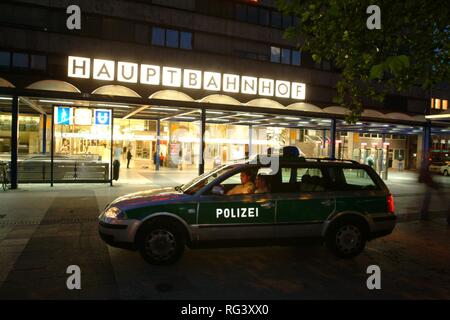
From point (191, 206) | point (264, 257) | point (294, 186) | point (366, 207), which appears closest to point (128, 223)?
point (191, 206)

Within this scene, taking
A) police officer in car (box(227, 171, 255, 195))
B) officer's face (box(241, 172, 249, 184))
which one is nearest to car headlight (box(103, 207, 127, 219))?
police officer in car (box(227, 171, 255, 195))

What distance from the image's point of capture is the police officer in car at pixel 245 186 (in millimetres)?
6617

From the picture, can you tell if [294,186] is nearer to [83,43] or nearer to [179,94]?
[179,94]

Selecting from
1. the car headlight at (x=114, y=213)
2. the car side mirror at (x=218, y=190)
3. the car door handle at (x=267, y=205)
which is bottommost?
the car headlight at (x=114, y=213)

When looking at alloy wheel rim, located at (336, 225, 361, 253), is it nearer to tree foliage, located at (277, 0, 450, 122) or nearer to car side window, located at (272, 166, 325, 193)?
car side window, located at (272, 166, 325, 193)

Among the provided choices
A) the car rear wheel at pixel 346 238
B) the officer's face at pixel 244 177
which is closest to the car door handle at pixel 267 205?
the officer's face at pixel 244 177

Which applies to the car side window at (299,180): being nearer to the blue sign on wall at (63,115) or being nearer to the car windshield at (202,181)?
the car windshield at (202,181)

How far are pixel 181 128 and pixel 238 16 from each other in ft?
31.4

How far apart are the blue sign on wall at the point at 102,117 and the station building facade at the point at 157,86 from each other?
4 centimetres

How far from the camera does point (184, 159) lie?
3188cm

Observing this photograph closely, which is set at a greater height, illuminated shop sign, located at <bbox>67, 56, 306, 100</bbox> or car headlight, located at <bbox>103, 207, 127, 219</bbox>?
illuminated shop sign, located at <bbox>67, 56, 306, 100</bbox>

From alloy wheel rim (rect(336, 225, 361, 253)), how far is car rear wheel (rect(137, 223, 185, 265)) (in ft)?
9.45

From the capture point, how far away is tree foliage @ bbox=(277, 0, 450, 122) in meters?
7.70

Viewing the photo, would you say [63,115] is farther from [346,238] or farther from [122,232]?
[346,238]
